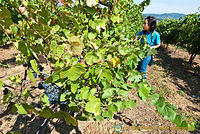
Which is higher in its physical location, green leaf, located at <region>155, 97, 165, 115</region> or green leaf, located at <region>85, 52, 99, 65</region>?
green leaf, located at <region>85, 52, 99, 65</region>

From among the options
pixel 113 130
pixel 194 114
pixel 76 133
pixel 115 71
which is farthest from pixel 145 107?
pixel 115 71

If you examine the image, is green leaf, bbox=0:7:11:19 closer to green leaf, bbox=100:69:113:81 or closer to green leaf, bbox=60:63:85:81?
green leaf, bbox=60:63:85:81

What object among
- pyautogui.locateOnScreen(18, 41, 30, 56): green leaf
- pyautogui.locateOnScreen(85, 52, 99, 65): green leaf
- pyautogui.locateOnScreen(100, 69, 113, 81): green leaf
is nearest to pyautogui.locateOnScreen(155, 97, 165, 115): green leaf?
pyautogui.locateOnScreen(100, 69, 113, 81): green leaf

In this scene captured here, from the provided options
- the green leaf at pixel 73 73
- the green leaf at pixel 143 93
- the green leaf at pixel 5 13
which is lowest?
the green leaf at pixel 143 93

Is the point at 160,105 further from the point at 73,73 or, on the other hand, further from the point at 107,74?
the point at 73,73

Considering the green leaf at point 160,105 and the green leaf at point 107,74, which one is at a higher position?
the green leaf at point 107,74

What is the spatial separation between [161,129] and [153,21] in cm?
248

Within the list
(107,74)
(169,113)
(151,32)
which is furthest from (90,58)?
(151,32)

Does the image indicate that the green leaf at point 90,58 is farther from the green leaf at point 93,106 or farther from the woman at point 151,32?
the woman at point 151,32

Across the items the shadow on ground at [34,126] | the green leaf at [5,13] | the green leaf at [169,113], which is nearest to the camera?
the green leaf at [5,13]

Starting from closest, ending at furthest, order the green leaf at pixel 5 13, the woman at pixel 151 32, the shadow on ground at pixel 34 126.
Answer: the green leaf at pixel 5 13 < the shadow on ground at pixel 34 126 < the woman at pixel 151 32

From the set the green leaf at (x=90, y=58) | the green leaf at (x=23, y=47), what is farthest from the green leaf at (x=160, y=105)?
the green leaf at (x=23, y=47)

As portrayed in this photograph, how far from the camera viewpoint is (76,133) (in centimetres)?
211

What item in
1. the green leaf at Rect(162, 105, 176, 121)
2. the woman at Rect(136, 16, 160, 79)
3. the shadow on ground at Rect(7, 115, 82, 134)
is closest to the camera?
the green leaf at Rect(162, 105, 176, 121)
